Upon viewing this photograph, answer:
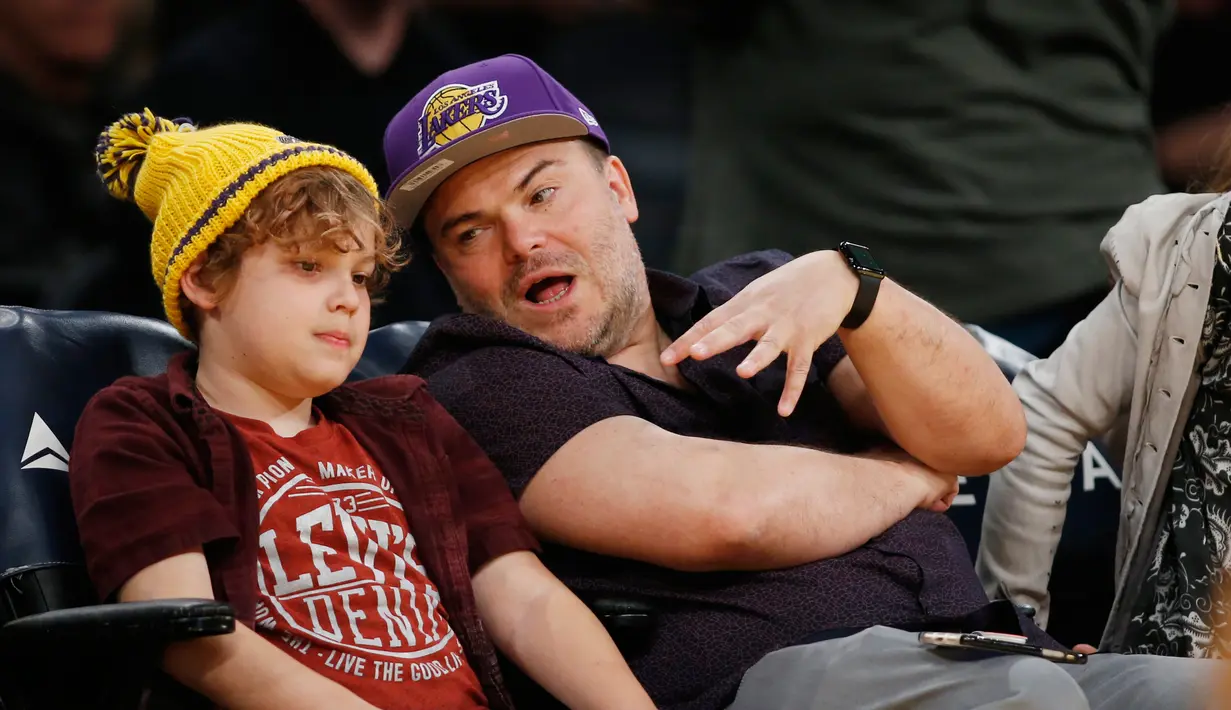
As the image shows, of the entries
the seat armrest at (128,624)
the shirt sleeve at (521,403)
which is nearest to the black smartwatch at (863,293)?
the shirt sleeve at (521,403)

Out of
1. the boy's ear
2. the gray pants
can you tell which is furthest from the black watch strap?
the boy's ear

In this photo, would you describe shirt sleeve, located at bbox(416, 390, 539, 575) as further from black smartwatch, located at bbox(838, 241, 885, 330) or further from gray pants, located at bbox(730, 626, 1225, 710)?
black smartwatch, located at bbox(838, 241, 885, 330)

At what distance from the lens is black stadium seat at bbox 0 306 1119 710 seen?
156 cm

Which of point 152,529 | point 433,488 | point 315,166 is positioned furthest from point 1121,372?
point 152,529

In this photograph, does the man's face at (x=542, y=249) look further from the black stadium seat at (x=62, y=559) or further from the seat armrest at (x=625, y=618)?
the seat armrest at (x=625, y=618)

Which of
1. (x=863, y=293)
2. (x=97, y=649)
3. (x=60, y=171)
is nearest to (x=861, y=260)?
(x=863, y=293)

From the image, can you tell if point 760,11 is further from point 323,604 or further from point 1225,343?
point 323,604

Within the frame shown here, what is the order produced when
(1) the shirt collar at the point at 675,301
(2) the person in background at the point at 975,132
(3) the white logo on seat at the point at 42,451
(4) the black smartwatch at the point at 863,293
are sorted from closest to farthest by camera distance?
(3) the white logo on seat at the point at 42,451 < (4) the black smartwatch at the point at 863,293 < (1) the shirt collar at the point at 675,301 < (2) the person in background at the point at 975,132

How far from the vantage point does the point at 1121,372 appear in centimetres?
238

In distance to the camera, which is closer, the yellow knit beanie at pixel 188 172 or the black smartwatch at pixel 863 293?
the yellow knit beanie at pixel 188 172

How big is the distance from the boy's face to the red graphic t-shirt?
Result: 0.08m

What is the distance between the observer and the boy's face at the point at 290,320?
72.6 inches

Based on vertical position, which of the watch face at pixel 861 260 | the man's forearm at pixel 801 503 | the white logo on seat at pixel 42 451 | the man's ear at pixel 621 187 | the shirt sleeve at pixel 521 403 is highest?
the man's ear at pixel 621 187

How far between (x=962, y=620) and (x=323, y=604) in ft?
2.65
